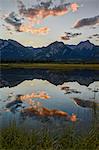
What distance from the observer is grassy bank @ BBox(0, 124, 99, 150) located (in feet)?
14.0

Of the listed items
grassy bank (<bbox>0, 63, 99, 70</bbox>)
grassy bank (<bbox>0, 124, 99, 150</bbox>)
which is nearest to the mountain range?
grassy bank (<bbox>0, 63, 99, 70</bbox>)

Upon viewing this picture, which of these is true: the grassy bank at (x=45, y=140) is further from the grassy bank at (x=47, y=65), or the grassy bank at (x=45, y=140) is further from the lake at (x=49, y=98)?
the grassy bank at (x=47, y=65)

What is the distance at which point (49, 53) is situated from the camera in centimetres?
483

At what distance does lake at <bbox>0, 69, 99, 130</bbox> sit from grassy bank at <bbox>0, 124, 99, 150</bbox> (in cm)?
16

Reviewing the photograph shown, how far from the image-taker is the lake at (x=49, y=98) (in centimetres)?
464

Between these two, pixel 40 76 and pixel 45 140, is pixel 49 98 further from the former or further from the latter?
pixel 45 140

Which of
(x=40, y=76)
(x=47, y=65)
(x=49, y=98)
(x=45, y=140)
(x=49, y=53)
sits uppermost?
(x=49, y=53)

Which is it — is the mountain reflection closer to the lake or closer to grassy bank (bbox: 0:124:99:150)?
the lake

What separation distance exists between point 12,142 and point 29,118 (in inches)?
18.2

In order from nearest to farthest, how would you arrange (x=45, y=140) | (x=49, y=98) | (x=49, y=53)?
(x=45, y=140) → (x=49, y=98) → (x=49, y=53)

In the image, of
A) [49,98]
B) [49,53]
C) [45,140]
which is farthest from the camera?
[49,53]

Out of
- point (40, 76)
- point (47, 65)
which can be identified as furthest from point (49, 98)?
point (47, 65)

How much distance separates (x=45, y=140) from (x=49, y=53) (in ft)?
3.55

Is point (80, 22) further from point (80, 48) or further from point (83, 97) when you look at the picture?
point (83, 97)
